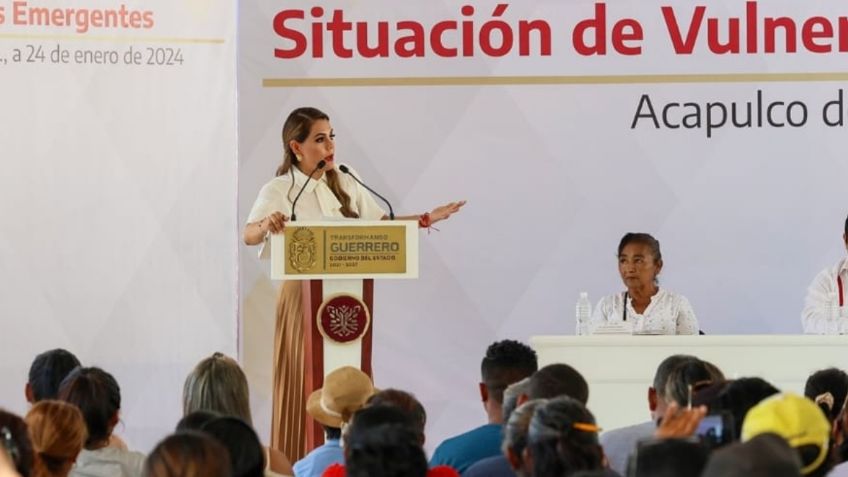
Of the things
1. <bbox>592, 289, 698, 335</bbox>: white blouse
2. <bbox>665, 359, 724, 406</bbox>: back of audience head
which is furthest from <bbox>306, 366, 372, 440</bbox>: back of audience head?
<bbox>592, 289, 698, 335</bbox>: white blouse

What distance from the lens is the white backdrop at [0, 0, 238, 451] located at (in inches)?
321

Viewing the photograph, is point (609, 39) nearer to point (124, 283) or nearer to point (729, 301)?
point (729, 301)

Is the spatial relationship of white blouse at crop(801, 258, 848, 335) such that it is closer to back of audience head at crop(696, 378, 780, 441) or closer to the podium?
the podium

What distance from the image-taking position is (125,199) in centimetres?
825

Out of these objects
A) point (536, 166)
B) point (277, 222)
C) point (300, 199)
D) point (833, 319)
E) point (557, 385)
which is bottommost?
point (557, 385)

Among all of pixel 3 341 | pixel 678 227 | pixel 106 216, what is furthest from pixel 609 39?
pixel 3 341

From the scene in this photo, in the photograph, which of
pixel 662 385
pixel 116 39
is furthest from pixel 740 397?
pixel 116 39

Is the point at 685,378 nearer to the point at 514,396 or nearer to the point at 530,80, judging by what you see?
the point at 514,396

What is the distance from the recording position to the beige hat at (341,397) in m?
4.84

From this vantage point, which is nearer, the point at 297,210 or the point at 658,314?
the point at 297,210

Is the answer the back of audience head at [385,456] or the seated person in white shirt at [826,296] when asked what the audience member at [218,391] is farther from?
the seated person in white shirt at [826,296]

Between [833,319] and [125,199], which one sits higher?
[125,199]

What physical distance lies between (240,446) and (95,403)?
1.16 meters

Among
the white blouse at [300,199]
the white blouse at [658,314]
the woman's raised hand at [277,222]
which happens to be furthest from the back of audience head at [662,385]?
the white blouse at [300,199]
